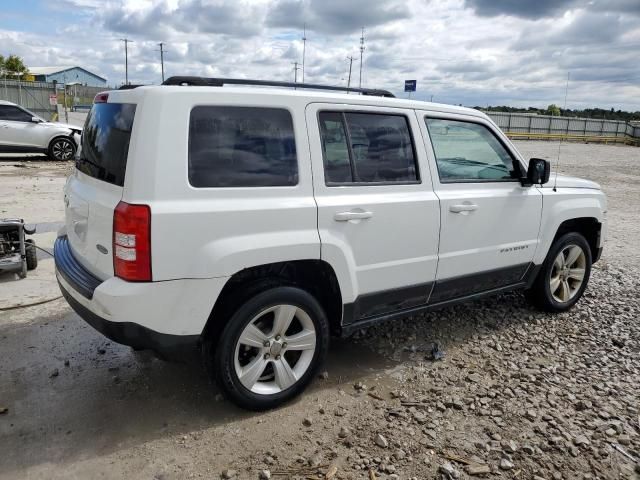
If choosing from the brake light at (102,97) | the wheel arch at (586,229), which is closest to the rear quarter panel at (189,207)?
the brake light at (102,97)

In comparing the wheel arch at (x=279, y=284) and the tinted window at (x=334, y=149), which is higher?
the tinted window at (x=334, y=149)

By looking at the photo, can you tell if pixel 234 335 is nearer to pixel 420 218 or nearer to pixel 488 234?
pixel 420 218

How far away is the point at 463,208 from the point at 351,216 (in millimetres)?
1034

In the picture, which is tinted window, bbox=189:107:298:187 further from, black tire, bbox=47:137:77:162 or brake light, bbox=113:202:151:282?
black tire, bbox=47:137:77:162

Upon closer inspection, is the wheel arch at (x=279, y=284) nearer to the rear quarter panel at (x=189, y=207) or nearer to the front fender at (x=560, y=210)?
the rear quarter panel at (x=189, y=207)

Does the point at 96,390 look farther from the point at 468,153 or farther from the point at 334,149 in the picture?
the point at 468,153

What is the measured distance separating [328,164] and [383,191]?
46cm

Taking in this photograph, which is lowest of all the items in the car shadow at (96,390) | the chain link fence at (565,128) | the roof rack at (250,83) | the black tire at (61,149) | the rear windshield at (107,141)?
the car shadow at (96,390)

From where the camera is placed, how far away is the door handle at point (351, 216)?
10.8 ft

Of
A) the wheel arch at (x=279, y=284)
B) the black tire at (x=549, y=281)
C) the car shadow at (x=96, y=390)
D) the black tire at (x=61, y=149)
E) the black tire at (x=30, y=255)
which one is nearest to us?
the car shadow at (x=96, y=390)

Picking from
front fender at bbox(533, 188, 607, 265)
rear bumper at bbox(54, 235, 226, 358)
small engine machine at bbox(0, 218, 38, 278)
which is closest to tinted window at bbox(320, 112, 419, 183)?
rear bumper at bbox(54, 235, 226, 358)

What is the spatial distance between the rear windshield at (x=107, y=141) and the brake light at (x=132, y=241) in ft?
0.76

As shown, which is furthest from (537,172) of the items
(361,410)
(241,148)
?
(241,148)

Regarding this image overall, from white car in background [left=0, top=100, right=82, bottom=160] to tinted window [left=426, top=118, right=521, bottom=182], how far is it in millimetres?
12997
